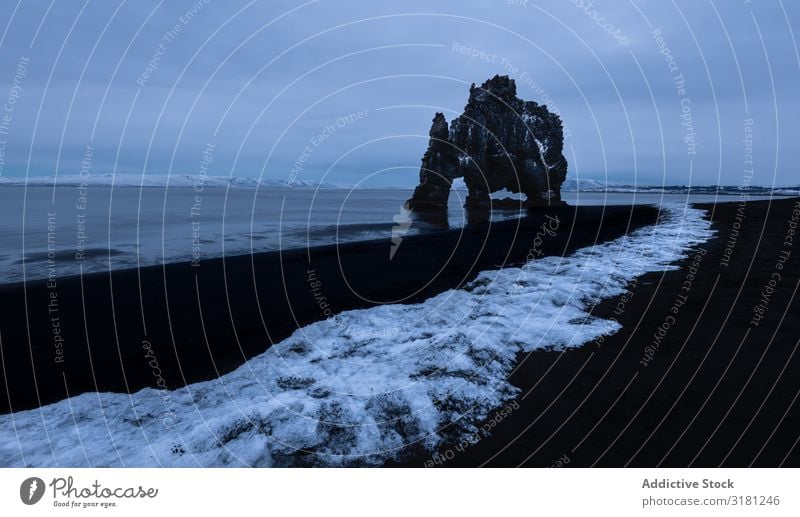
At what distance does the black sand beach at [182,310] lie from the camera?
732cm

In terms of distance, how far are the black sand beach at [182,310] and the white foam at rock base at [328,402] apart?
938 millimetres

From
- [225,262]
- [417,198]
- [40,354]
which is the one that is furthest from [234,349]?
[417,198]

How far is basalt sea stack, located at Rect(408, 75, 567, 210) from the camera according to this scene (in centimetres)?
6794

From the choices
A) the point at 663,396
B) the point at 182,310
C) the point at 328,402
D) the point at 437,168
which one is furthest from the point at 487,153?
the point at 328,402

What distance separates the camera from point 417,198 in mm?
70500

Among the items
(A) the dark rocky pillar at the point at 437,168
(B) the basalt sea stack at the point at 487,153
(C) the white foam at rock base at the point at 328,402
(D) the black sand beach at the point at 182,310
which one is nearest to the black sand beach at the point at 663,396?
→ (C) the white foam at rock base at the point at 328,402

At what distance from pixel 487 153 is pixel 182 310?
224 feet

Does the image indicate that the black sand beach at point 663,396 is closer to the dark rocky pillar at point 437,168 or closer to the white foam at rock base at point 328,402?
the white foam at rock base at point 328,402

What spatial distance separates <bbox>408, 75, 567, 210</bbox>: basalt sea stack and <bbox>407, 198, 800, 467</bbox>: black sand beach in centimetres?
5873

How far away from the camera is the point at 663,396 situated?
566 cm

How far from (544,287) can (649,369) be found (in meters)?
5.38

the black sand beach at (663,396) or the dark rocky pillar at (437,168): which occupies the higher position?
the dark rocky pillar at (437,168)

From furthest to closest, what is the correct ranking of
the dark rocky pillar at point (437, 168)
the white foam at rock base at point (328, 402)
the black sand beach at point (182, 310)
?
the dark rocky pillar at point (437, 168) → the black sand beach at point (182, 310) → the white foam at rock base at point (328, 402)
